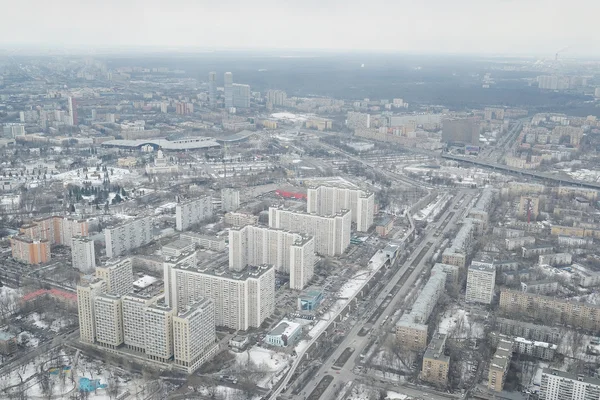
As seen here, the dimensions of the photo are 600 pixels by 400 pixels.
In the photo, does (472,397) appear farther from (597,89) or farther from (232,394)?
(597,89)

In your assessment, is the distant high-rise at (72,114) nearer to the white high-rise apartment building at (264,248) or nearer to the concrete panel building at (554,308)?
the white high-rise apartment building at (264,248)

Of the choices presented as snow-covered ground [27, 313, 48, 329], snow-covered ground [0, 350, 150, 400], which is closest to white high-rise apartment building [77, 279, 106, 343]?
snow-covered ground [0, 350, 150, 400]

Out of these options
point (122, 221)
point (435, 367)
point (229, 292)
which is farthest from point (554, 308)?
point (122, 221)

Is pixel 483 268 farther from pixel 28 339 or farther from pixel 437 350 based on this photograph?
pixel 28 339

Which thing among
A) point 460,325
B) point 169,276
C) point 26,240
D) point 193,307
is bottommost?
point 460,325

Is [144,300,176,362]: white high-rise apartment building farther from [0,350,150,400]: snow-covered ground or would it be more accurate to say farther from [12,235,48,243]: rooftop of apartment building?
[12,235,48,243]: rooftop of apartment building
